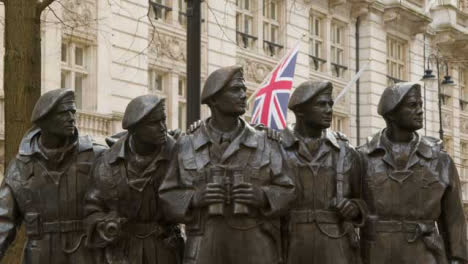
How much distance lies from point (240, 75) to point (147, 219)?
3.94 feet

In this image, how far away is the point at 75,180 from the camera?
27.1 ft

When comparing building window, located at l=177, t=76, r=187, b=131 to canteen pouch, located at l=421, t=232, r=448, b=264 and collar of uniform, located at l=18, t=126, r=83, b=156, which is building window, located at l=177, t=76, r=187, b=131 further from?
canteen pouch, located at l=421, t=232, r=448, b=264

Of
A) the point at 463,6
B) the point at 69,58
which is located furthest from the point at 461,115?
the point at 69,58

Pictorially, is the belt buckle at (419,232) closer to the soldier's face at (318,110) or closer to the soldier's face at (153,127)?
the soldier's face at (318,110)

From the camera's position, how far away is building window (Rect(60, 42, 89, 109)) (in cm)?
2314

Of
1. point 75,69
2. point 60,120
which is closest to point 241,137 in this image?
point 60,120

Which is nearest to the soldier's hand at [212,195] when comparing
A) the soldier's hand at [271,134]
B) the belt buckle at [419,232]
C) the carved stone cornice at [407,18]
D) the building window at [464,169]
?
the soldier's hand at [271,134]

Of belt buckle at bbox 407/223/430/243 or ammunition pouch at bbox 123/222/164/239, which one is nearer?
ammunition pouch at bbox 123/222/164/239

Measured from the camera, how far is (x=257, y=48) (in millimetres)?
29797

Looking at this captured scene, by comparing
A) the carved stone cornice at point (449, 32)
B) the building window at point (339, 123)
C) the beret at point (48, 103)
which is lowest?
the beret at point (48, 103)

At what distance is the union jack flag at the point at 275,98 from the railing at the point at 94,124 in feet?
22.6

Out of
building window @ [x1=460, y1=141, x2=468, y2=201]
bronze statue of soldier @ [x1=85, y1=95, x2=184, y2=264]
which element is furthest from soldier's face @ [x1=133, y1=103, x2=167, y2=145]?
building window @ [x1=460, y1=141, x2=468, y2=201]

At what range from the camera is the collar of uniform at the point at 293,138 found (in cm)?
842

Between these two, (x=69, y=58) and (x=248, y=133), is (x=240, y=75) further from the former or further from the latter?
(x=69, y=58)
